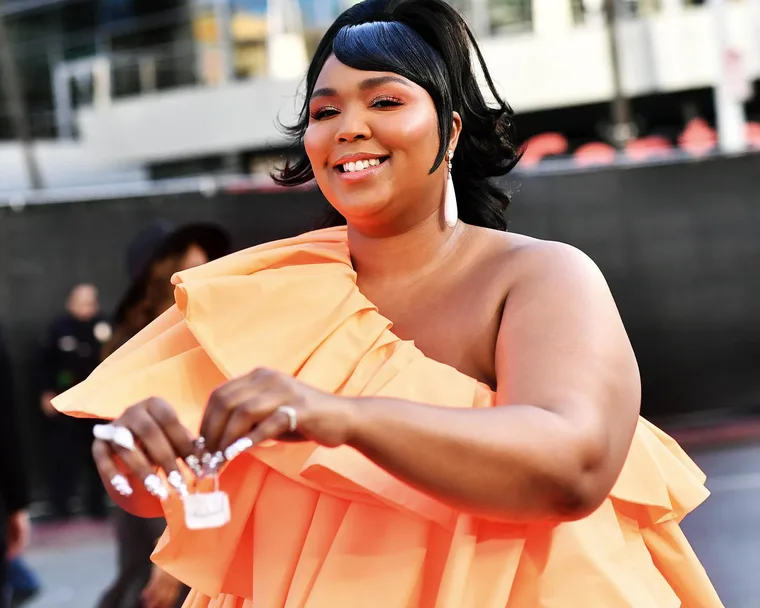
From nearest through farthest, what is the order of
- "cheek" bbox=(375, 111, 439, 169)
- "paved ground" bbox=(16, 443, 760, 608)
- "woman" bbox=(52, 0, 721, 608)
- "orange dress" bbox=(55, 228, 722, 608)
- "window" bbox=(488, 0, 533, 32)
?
"woman" bbox=(52, 0, 721, 608) → "orange dress" bbox=(55, 228, 722, 608) → "cheek" bbox=(375, 111, 439, 169) → "paved ground" bbox=(16, 443, 760, 608) → "window" bbox=(488, 0, 533, 32)

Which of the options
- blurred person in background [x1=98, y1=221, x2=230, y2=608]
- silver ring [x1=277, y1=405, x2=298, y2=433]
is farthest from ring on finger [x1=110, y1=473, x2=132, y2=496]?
blurred person in background [x1=98, y1=221, x2=230, y2=608]

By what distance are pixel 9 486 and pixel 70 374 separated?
11.8 feet

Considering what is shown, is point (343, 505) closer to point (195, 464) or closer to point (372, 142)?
point (195, 464)

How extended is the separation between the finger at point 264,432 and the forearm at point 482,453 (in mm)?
91

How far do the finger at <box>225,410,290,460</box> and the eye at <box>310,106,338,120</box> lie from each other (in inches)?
25.4

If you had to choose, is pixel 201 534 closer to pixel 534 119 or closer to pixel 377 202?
pixel 377 202

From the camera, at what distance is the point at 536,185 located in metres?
8.66

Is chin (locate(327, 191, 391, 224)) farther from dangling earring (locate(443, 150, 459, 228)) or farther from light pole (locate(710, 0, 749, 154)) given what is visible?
light pole (locate(710, 0, 749, 154))

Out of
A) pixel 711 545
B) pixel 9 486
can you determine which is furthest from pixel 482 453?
pixel 711 545

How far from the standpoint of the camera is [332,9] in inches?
645

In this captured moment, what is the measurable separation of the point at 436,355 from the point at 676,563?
1.59 feet

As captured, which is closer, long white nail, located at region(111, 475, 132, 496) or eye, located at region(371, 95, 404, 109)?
long white nail, located at region(111, 475, 132, 496)

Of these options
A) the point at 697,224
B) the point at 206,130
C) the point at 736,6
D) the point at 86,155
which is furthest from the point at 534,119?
the point at 697,224

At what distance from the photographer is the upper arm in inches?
54.4
